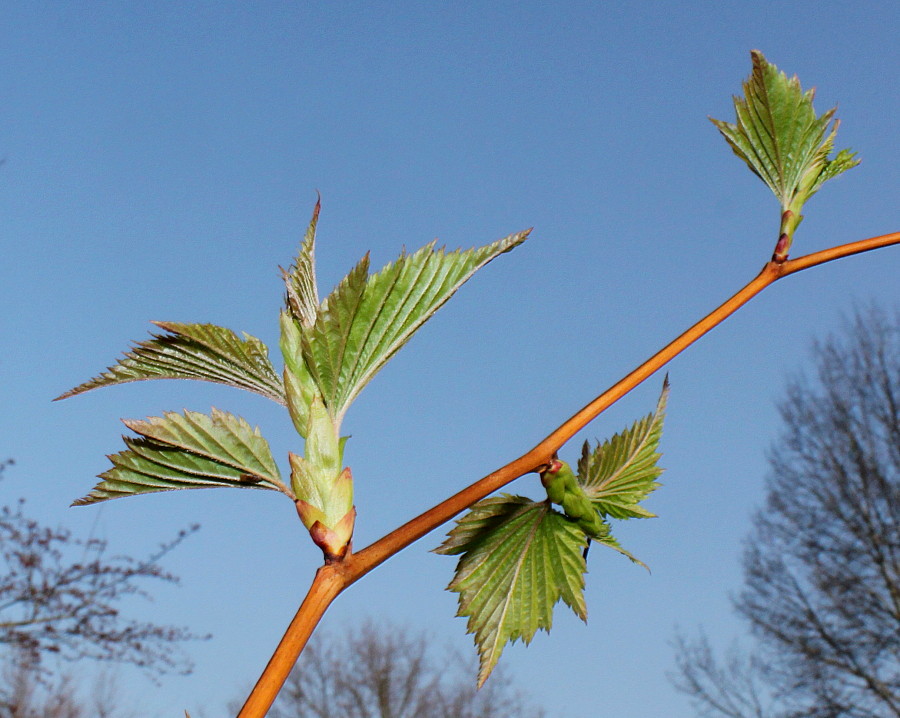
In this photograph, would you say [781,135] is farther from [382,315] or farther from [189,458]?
[189,458]

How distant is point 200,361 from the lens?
434 mm

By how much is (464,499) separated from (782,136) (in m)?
0.35

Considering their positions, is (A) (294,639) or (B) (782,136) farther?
(B) (782,136)

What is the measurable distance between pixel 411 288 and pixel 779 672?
11.8 m

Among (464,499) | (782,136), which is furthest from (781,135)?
(464,499)

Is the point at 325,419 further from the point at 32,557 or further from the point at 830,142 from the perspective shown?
the point at 32,557

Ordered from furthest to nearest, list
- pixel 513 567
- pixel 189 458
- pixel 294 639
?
pixel 513 567 → pixel 189 458 → pixel 294 639

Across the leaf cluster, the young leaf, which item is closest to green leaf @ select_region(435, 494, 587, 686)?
the leaf cluster

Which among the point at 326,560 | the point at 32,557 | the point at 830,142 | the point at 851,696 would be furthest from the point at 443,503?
the point at 851,696

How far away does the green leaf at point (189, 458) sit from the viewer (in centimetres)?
42

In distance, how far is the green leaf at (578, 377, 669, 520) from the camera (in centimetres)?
52

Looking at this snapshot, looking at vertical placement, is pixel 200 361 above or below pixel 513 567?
above

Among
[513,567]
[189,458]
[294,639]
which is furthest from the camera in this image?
[513,567]

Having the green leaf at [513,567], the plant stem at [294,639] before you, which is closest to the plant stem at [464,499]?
the plant stem at [294,639]
